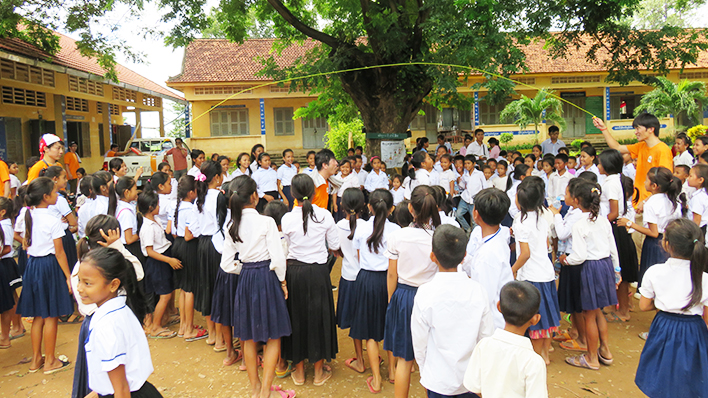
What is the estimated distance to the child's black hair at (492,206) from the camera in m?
2.85

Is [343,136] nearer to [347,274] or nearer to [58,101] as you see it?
[58,101]

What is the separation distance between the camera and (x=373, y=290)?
11.6 feet

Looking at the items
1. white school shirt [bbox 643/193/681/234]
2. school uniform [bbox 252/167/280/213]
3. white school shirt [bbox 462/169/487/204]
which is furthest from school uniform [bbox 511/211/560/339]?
school uniform [bbox 252/167/280/213]

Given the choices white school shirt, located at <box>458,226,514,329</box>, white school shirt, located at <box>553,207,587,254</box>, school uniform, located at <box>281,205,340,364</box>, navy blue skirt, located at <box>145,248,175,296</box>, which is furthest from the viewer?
navy blue skirt, located at <box>145,248,175,296</box>

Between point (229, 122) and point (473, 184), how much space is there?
618 inches

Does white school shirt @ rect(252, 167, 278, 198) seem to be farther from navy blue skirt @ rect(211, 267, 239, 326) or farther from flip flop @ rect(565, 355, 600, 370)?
flip flop @ rect(565, 355, 600, 370)

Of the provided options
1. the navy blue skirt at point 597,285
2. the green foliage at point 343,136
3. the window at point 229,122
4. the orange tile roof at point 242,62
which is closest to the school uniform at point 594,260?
the navy blue skirt at point 597,285

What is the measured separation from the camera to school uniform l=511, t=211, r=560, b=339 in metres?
3.33

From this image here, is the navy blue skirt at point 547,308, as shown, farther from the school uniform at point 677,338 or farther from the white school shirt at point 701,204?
the white school shirt at point 701,204

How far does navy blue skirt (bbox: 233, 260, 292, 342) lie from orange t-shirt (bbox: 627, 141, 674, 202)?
3592 mm

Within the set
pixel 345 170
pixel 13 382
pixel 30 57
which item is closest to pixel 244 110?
pixel 30 57

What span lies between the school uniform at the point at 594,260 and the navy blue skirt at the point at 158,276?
3.46 meters

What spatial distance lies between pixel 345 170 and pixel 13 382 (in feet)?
15.4

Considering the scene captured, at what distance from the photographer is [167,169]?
622cm
